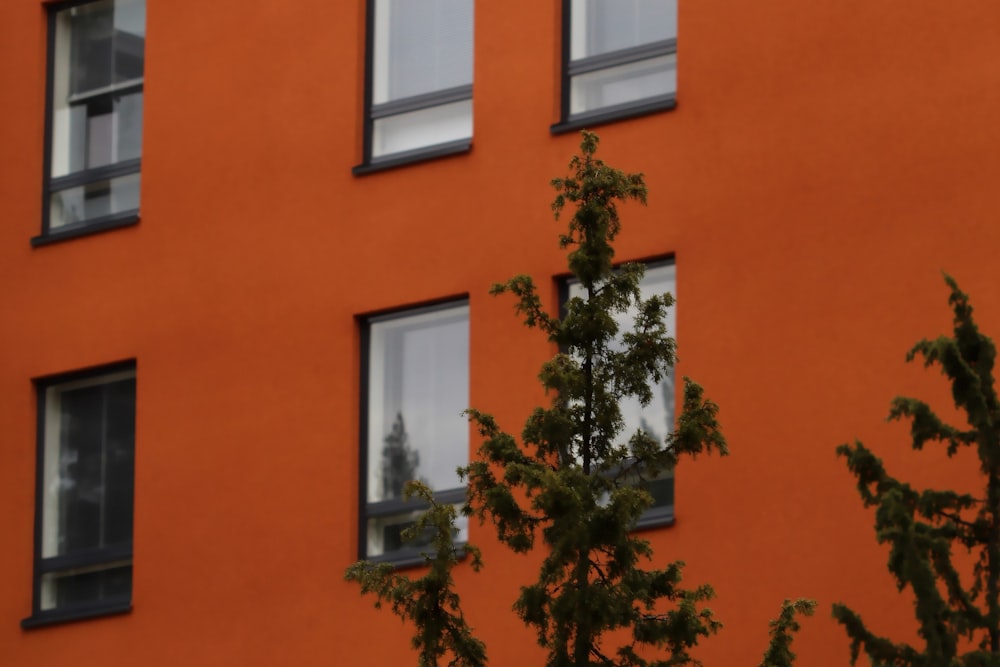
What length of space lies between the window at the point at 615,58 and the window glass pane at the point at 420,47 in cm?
103

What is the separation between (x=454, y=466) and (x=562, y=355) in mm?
5550

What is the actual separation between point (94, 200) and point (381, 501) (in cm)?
445

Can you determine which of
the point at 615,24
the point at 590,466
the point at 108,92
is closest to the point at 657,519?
the point at 590,466

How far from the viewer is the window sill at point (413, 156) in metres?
20.8

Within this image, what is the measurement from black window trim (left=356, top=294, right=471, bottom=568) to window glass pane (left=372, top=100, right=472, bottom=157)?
1.42m

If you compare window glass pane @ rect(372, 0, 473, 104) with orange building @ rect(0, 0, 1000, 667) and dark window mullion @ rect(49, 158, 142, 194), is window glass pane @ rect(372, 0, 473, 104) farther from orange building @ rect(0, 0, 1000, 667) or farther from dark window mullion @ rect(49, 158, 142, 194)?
dark window mullion @ rect(49, 158, 142, 194)

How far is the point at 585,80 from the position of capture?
20.7m

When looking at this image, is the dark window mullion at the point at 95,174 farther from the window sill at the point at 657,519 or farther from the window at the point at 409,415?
the window sill at the point at 657,519

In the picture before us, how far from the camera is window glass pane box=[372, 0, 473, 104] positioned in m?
21.4

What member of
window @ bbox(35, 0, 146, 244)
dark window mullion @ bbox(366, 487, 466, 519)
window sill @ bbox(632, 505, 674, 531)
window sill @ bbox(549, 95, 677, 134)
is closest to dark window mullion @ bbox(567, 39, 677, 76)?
window sill @ bbox(549, 95, 677, 134)

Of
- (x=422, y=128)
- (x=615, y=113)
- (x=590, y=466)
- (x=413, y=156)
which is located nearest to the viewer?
(x=590, y=466)

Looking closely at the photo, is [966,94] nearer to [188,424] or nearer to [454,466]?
[454,466]

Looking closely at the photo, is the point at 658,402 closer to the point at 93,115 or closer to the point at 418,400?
the point at 418,400

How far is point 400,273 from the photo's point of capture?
68.4 feet
